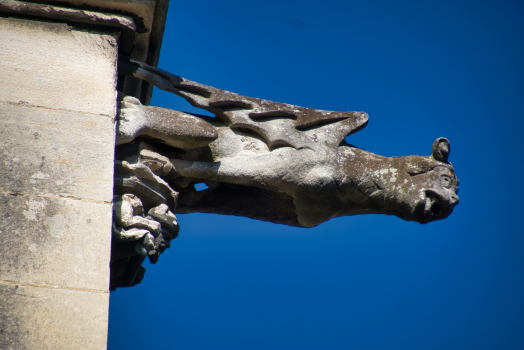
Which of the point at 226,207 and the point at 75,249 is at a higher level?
the point at 75,249

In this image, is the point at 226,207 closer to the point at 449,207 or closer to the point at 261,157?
the point at 261,157

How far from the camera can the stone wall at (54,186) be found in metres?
2.34

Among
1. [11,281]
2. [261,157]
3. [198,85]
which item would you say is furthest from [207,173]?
[11,281]

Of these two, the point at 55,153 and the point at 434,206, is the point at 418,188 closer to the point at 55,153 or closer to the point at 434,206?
the point at 434,206

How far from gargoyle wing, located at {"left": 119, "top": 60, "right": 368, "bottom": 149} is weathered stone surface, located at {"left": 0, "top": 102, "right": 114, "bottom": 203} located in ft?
3.12

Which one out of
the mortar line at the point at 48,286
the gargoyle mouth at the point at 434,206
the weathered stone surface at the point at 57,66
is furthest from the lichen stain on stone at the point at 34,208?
the gargoyle mouth at the point at 434,206

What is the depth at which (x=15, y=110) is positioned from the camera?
2932 millimetres

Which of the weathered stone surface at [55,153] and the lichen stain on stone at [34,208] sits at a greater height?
the weathered stone surface at [55,153]

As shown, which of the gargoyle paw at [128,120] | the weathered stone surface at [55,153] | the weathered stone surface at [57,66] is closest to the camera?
the weathered stone surface at [55,153]

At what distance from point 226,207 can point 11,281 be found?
1951 mm

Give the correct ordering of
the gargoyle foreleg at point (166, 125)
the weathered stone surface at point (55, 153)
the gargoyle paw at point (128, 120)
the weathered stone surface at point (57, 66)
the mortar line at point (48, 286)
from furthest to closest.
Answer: the gargoyle foreleg at point (166, 125) < the gargoyle paw at point (128, 120) < the weathered stone surface at point (57, 66) < the weathered stone surface at point (55, 153) < the mortar line at point (48, 286)

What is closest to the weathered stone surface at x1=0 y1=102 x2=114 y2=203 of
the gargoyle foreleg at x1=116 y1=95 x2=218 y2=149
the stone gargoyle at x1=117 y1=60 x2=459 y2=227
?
the gargoyle foreleg at x1=116 y1=95 x2=218 y2=149

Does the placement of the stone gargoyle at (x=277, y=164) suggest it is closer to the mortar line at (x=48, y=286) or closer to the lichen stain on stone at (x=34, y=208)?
the lichen stain on stone at (x=34, y=208)

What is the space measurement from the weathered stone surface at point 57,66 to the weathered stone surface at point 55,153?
9 centimetres
